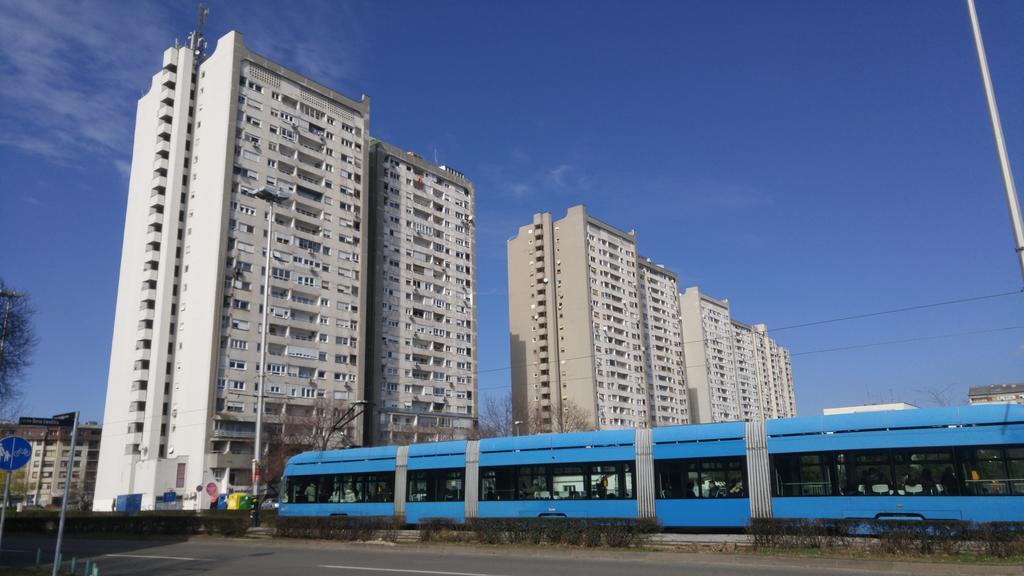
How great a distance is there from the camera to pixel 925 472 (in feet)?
59.6

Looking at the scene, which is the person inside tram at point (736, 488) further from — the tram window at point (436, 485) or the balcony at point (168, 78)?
the balcony at point (168, 78)

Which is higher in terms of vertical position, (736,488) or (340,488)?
(736,488)

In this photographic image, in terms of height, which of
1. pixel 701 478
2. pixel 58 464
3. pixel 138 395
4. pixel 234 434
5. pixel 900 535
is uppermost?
pixel 138 395

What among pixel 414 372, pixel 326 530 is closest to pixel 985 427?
pixel 326 530

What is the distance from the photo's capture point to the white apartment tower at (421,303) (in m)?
84.4

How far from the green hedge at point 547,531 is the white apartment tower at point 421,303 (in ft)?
196

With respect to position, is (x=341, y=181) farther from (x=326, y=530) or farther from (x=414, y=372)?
(x=326, y=530)

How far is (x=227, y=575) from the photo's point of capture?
15.3 m

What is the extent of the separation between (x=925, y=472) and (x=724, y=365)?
134 m

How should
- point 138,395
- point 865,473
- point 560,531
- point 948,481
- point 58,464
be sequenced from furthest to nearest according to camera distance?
point 58,464, point 138,395, point 560,531, point 865,473, point 948,481

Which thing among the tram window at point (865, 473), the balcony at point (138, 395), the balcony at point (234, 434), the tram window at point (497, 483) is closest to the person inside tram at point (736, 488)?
the tram window at point (865, 473)

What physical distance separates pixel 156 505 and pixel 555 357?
61.7 metres

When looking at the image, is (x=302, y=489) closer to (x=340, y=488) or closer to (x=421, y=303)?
(x=340, y=488)

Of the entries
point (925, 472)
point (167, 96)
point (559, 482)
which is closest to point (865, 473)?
point (925, 472)
